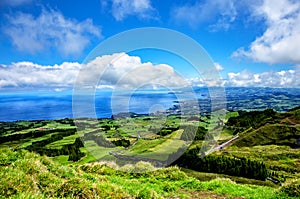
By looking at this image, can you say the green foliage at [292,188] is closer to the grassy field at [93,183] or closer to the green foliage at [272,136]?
the grassy field at [93,183]

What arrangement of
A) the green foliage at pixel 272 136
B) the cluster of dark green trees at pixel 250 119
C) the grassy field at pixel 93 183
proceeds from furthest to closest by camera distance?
the cluster of dark green trees at pixel 250 119
the green foliage at pixel 272 136
the grassy field at pixel 93 183

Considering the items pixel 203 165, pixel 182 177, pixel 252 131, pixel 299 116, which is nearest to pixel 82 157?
pixel 203 165

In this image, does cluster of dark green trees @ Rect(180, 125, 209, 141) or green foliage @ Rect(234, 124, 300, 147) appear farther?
green foliage @ Rect(234, 124, 300, 147)

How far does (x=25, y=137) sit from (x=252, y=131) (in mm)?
131943

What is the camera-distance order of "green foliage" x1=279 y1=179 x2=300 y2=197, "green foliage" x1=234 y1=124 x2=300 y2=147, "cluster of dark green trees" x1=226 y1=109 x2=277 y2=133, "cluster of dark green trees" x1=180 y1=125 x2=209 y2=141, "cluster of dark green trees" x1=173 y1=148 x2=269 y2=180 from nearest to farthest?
"green foliage" x1=279 y1=179 x2=300 y2=197, "cluster of dark green trees" x1=173 y1=148 x2=269 y2=180, "cluster of dark green trees" x1=180 y1=125 x2=209 y2=141, "green foliage" x1=234 y1=124 x2=300 y2=147, "cluster of dark green trees" x1=226 y1=109 x2=277 y2=133

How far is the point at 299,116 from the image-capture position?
139 m

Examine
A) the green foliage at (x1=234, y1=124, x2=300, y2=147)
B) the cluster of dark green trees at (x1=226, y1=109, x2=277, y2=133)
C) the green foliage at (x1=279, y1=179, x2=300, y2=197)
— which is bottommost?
the green foliage at (x1=234, y1=124, x2=300, y2=147)

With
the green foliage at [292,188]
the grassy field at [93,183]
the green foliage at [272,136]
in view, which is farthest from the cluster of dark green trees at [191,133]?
the green foliage at [292,188]

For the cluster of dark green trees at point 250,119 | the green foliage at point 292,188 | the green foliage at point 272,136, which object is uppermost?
the green foliage at point 292,188

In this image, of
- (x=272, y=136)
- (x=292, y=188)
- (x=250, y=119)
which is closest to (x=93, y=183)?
(x=292, y=188)

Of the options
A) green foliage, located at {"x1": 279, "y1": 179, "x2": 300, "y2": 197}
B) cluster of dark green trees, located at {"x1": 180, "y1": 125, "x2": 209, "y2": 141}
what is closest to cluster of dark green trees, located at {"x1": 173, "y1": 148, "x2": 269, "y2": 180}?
cluster of dark green trees, located at {"x1": 180, "y1": 125, "x2": 209, "y2": 141}

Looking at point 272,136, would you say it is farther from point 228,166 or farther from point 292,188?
point 292,188

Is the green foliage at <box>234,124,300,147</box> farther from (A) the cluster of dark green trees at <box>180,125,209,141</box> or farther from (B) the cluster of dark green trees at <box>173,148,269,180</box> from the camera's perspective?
(B) the cluster of dark green trees at <box>173,148,269,180</box>

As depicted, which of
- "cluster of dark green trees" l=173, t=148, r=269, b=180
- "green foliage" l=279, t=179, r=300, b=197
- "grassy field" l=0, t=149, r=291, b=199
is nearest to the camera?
"grassy field" l=0, t=149, r=291, b=199
